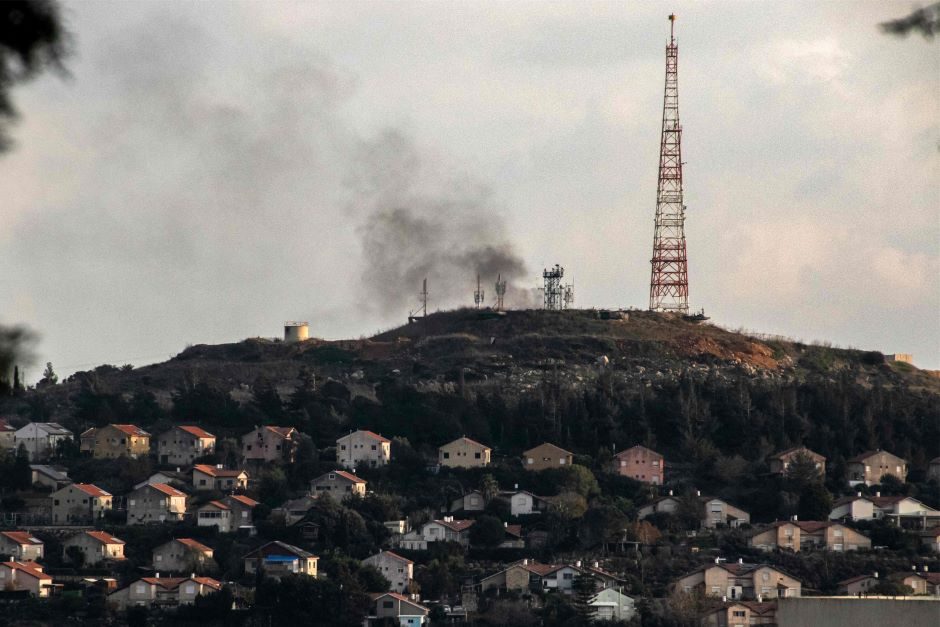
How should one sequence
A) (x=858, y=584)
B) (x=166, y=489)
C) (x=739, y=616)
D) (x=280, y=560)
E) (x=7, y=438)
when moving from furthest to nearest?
(x=7, y=438) < (x=166, y=489) < (x=280, y=560) < (x=858, y=584) < (x=739, y=616)

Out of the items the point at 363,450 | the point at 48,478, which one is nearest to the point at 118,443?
the point at 48,478

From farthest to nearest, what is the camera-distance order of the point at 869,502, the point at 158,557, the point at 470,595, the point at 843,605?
the point at 869,502 < the point at 158,557 < the point at 470,595 < the point at 843,605

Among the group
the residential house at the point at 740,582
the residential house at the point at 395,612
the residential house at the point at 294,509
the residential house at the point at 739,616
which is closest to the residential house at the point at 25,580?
the residential house at the point at 294,509

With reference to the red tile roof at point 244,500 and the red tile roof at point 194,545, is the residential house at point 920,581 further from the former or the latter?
the red tile roof at point 244,500

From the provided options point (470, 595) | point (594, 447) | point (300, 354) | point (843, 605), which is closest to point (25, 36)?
point (843, 605)

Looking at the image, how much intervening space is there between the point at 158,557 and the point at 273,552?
14.7ft

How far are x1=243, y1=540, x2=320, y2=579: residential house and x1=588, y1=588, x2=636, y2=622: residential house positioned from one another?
9.77 meters

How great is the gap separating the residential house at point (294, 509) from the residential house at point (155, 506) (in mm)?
3621

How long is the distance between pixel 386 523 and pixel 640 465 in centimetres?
1186

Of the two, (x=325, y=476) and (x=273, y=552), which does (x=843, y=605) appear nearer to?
(x=273, y=552)

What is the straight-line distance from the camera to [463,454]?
280 ft

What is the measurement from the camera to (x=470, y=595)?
2702 inches

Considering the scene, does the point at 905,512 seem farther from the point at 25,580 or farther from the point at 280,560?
the point at 25,580

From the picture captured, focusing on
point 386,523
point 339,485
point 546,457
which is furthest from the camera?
point 546,457
